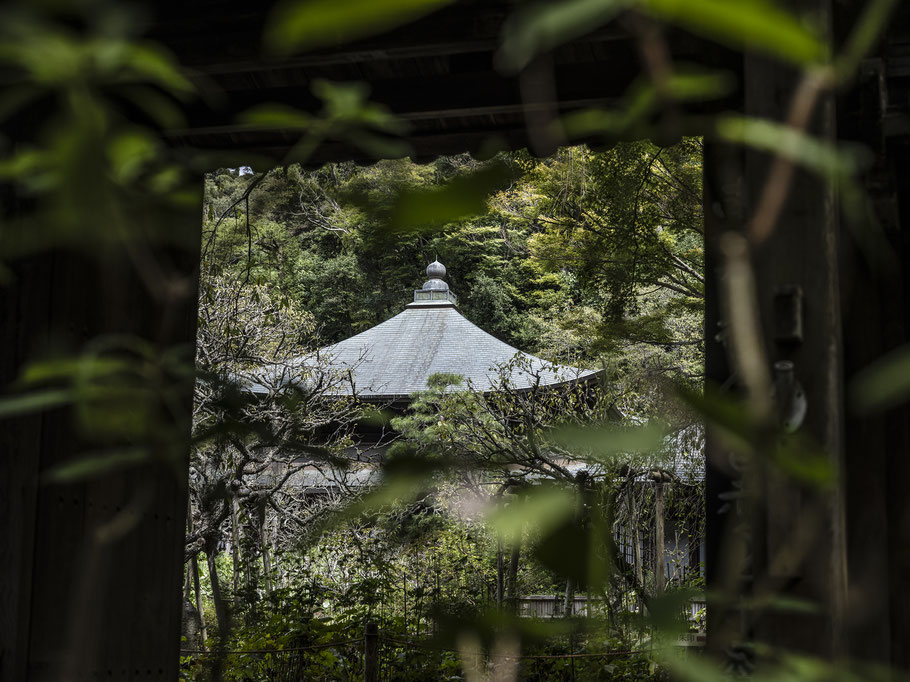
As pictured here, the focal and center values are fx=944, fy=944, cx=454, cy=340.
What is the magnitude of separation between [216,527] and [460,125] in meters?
4.43

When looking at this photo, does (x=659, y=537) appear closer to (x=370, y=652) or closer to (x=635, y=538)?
(x=635, y=538)

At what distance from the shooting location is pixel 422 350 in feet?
51.4

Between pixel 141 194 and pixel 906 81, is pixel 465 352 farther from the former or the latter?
pixel 141 194

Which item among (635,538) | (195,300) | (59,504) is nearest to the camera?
(59,504)

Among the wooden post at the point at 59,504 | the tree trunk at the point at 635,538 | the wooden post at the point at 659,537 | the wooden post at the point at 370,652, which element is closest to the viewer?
the wooden post at the point at 59,504

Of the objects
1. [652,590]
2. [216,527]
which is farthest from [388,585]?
[652,590]

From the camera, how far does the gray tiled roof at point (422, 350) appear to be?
1467 cm

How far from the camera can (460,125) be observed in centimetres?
255

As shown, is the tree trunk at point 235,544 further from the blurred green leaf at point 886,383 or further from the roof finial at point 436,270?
the roof finial at point 436,270

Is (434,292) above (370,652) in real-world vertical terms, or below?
above

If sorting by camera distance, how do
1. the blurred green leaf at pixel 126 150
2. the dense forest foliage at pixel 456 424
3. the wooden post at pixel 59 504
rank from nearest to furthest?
the blurred green leaf at pixel 126 150 → the wooden post at pixel 59 504 → the dense forest foliage at pixel 456 424

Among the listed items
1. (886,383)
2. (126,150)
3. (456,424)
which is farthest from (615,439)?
(456,424)

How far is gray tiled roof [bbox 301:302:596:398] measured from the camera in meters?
14.7

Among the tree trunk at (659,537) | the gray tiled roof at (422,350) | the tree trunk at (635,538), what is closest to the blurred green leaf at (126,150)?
the tree trunk at (659,537)
